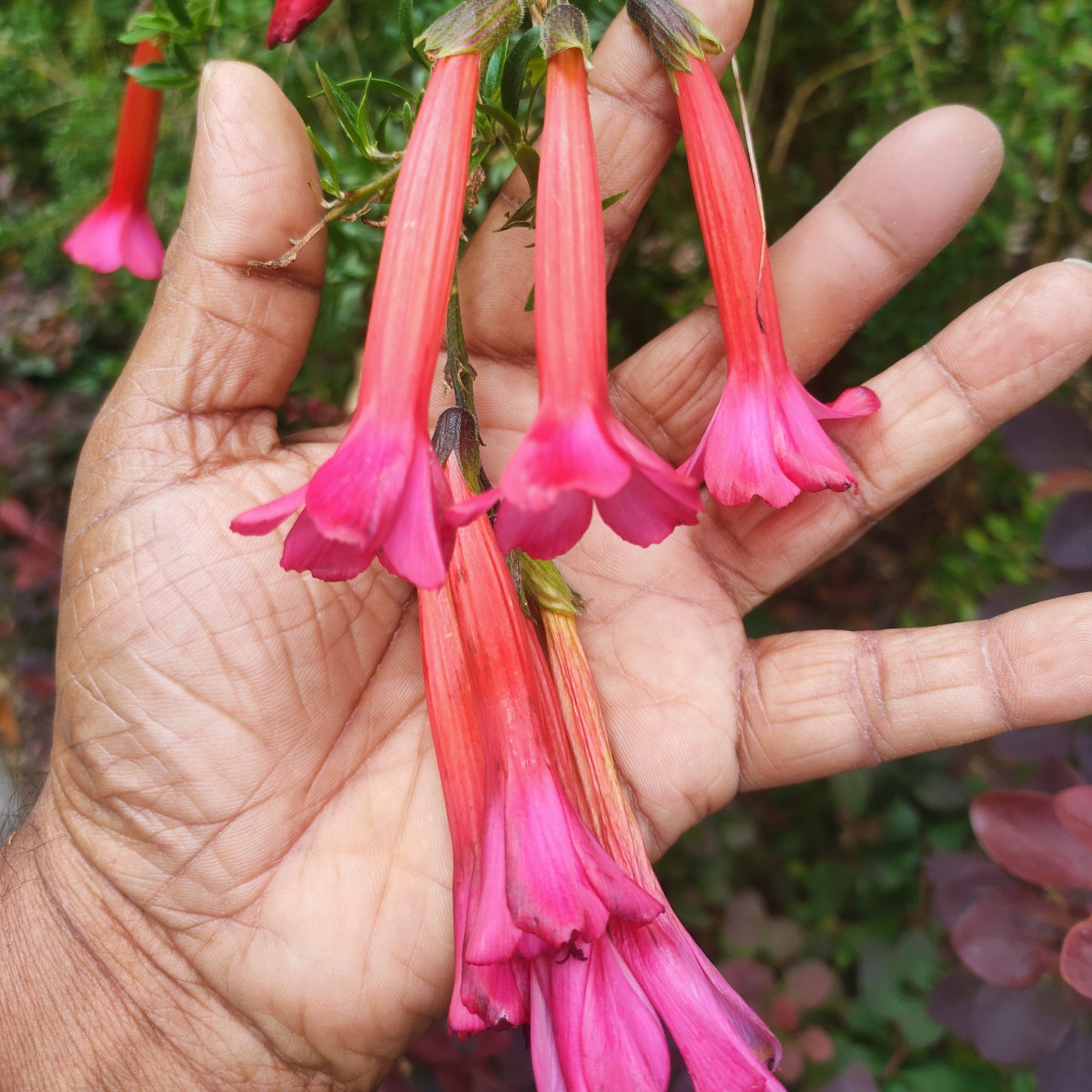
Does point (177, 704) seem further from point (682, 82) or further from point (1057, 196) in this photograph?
point (1057, 196)

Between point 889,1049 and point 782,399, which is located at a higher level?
point 782,399

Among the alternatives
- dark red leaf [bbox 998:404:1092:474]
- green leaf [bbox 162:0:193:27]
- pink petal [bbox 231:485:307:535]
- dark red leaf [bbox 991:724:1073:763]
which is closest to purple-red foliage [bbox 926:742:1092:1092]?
dark red leaf [bbox 991:724:1073:763]

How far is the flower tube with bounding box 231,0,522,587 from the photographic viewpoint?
102cm

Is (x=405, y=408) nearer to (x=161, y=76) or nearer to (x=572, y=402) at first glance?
(x=572, y=402)

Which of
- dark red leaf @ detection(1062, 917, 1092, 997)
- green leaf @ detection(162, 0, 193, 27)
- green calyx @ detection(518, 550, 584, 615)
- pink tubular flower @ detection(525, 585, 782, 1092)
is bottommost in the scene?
dark red leaf @ detection(1062, 917, 1092, 997)

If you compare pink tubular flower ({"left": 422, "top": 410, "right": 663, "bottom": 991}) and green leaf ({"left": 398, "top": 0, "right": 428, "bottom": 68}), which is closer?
pink tubular flower ({"left": 422, "top": 410, "right": 663, "bottom": 991})

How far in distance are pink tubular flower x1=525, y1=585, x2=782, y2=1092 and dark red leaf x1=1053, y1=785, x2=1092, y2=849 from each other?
578 mm

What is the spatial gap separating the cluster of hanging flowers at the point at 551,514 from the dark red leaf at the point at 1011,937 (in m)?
0.42

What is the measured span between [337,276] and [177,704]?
0.94m

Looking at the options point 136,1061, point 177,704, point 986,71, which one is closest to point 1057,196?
point 986,71

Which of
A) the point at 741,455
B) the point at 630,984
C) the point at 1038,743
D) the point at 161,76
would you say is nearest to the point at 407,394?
the point at 741,455

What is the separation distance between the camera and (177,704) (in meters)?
1.53

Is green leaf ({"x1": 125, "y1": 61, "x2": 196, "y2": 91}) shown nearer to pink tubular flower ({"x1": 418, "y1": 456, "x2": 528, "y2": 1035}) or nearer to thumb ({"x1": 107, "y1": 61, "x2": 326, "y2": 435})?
thumb ({"x1": 107, "y1": 61, "x2": 326, "y2": 435})

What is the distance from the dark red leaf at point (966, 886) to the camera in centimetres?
152
